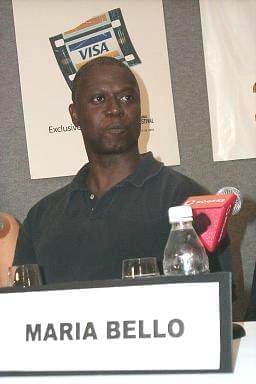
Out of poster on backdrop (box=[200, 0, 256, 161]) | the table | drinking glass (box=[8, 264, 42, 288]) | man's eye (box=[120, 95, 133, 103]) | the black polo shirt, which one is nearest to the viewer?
the table

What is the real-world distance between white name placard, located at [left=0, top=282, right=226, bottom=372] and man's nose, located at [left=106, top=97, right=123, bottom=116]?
2.33ft

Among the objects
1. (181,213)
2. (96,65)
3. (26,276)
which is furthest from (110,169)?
(181,213)

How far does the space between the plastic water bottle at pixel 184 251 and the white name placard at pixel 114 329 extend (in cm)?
15

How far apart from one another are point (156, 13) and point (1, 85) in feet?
2.07

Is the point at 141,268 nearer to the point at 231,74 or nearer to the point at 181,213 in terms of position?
the point at 181,213

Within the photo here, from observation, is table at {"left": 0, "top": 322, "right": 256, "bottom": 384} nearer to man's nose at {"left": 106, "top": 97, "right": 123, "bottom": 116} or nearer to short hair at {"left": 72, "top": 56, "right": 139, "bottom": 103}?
man's nose at {"left": 106, "top": 97, "right": 123, "bottom": 116}

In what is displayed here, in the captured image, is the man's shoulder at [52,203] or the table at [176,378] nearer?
the table at [176,378]

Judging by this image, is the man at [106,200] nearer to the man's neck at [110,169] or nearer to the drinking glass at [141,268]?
the man's neck at [110,169]

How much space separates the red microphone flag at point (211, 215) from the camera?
3.00 feet

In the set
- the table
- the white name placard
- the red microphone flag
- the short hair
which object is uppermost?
the short hair

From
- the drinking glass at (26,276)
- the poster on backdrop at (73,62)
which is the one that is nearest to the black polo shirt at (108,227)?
the drinking glass at (26,276)

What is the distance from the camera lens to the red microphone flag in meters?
0.91

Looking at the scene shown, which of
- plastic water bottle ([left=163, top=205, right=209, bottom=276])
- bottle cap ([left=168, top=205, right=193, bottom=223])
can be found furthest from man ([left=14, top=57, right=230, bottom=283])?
bottle cap ([left=168, top=205, right=193, bottom=223])

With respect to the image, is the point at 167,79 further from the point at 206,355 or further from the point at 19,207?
the point at 206,355
